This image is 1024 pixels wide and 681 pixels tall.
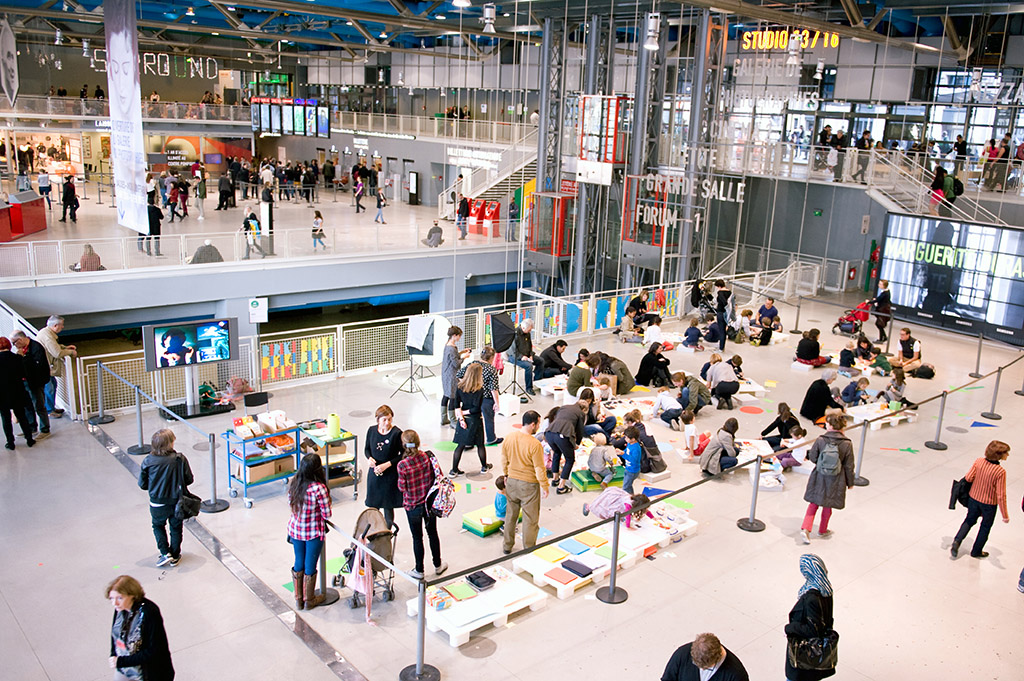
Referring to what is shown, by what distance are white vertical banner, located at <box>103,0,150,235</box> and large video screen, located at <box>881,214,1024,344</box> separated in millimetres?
18182

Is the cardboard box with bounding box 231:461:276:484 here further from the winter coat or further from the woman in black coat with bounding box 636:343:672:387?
the woman in black coat with bounding box 636:343:672:387

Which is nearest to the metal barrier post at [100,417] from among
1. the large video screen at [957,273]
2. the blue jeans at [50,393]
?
the blue jeans at [50,393]

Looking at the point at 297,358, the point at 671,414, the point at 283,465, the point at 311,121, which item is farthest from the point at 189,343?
the point at 311,121

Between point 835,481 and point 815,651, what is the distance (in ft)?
11.9

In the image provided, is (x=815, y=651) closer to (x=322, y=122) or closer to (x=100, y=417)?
(x=100, y=417)

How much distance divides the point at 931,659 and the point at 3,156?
4306 centimetres

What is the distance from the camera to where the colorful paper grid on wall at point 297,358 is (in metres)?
14.7

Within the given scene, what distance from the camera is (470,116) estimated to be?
46.5 metres

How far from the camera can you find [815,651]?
6.11 metres

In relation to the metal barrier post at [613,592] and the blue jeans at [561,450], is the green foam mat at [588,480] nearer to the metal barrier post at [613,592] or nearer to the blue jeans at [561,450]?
the blue jeans at [561,450]

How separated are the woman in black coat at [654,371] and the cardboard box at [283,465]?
24.3 ft

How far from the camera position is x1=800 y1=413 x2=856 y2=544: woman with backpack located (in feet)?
30.5

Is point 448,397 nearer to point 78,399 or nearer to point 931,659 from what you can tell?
point 78,399

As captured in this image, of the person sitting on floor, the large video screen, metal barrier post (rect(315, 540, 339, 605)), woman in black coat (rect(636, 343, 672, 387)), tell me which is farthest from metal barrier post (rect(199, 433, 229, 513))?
the large video screen
